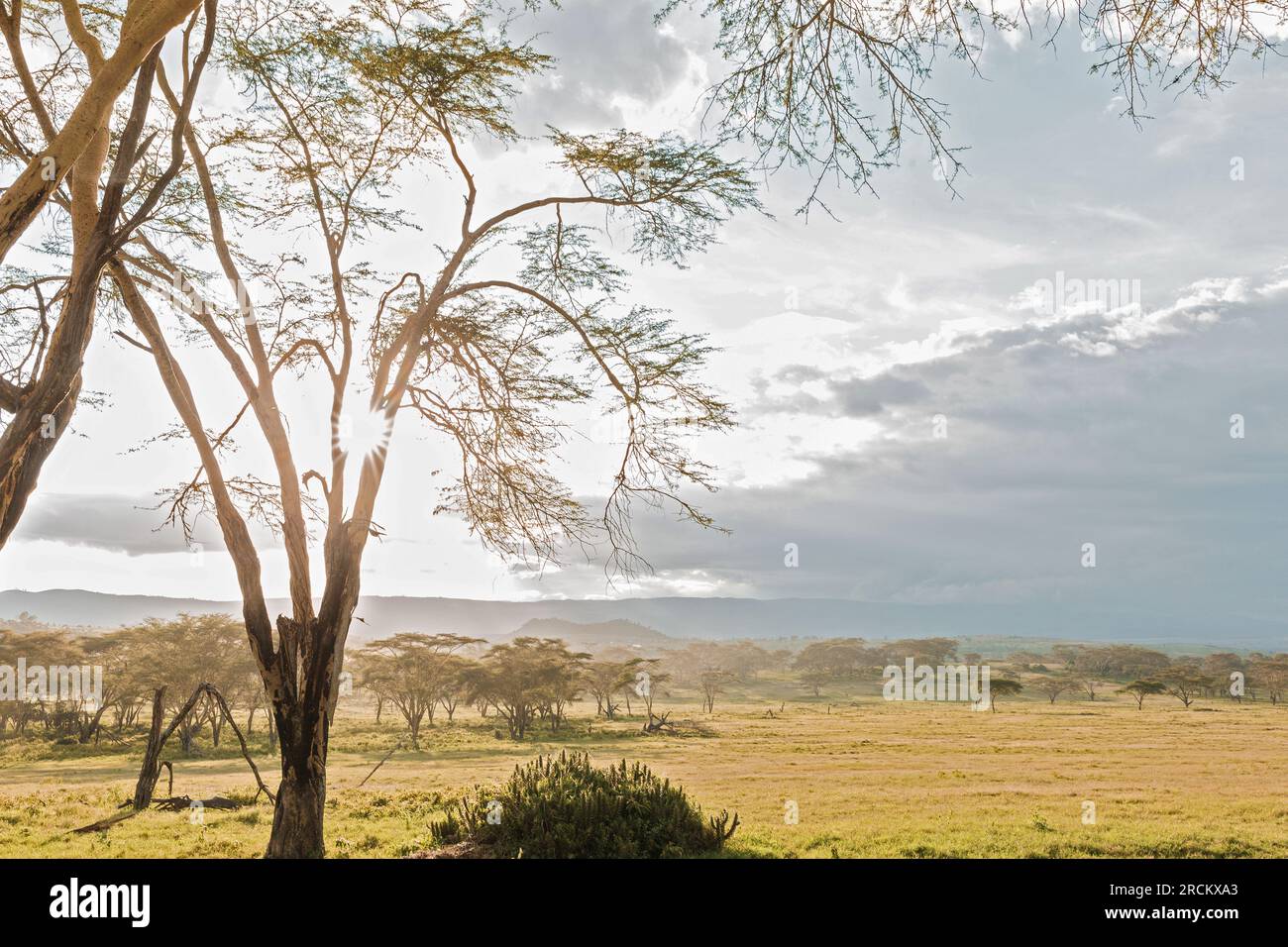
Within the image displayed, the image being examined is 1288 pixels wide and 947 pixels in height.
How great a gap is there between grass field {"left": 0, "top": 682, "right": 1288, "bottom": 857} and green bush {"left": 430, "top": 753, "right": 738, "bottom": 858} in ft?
2.28

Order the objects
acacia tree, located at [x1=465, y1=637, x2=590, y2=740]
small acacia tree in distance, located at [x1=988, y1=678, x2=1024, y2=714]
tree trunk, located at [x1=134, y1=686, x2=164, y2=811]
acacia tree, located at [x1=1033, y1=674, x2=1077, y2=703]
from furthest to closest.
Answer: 1. acacia tree, located at [x1=1033, y1=674, x2=1077, y2=703]
2. small acacia tree in distance, located at [x1=988, y1=678, x2=1024, y2=714]
3. acacia tree, located at [x1=465, y1=637, x2=590, y2=740]
4. tree trunk, located at [x1=134, y1=686, x2=164, y2=811]

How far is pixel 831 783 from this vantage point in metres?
20.7

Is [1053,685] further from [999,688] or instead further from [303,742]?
[303,742]

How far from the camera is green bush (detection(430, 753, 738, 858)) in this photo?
8.27 meters

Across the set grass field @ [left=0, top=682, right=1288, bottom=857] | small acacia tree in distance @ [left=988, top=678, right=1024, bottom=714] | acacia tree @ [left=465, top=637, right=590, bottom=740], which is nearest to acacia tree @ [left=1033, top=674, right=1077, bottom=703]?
small acacia tree in distance @ [left=988, top=678, right=1024, bottom=714]

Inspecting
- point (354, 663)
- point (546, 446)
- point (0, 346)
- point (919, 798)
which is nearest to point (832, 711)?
point (354, 663)

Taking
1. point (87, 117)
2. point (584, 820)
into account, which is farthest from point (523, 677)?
point (87, 117)

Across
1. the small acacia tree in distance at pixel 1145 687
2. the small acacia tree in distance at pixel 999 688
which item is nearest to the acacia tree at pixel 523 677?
the small acacia tree in distance at pixel 999 688

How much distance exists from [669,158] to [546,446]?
358 centimetres

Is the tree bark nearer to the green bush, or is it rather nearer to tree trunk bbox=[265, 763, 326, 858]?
tree trunk bbox=[265, 763, 326, 858]

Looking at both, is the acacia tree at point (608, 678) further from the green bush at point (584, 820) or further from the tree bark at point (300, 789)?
the tree bark at point (300, 789)

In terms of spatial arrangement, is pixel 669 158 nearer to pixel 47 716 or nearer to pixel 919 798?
pixel 919 798

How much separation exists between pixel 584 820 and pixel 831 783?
45.6 feet
